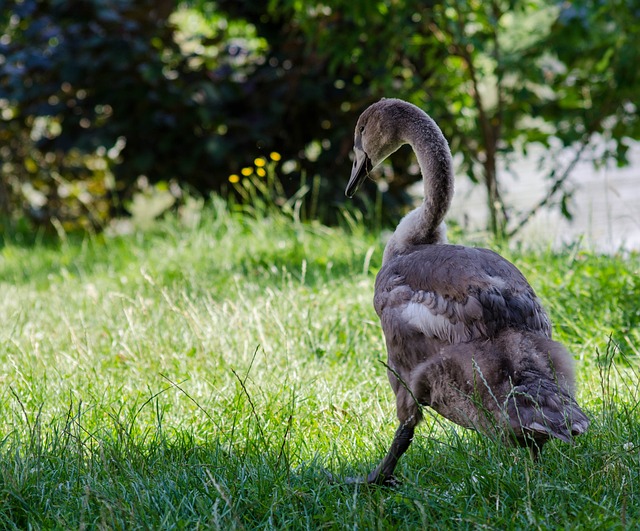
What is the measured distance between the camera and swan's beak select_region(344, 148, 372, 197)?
3980 mm

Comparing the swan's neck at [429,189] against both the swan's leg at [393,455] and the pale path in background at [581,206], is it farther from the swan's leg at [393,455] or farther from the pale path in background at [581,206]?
the pale path in background at [581,206]

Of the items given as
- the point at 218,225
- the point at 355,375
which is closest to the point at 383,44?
the point at 218,225

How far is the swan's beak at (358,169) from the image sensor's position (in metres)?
3.98

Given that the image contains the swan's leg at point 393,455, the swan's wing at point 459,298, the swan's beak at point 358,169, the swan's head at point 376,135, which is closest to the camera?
the swan's wing at point 459,298

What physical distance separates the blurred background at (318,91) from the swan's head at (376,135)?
8.33 ft

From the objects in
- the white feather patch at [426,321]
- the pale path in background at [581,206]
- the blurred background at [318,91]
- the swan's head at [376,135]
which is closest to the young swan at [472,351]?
the white feather patch at [426,321]

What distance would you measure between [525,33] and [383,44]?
1355 millimetres

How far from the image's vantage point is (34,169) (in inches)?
413

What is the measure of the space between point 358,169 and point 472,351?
1.36 meters

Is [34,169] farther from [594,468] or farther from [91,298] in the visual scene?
[594,468]

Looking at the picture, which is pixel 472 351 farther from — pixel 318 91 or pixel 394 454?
pixel 318 91

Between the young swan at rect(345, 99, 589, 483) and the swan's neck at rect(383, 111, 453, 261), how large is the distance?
20 centimetres

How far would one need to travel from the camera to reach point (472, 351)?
289 cm

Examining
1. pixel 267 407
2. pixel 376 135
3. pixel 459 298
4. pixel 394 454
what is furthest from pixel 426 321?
pixel 376 135
